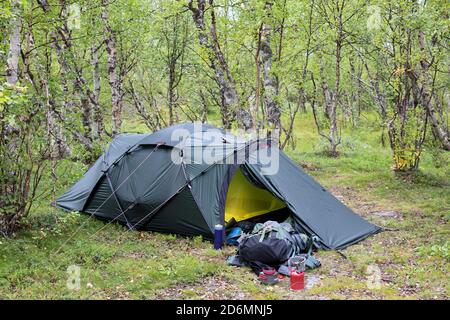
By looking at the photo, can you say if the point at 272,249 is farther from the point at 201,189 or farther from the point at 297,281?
the point at 201,189

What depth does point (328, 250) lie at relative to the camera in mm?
7398

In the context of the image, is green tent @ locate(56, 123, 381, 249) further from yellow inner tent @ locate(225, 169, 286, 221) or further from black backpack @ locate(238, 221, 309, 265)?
black backpack @ locate(238, 221, 309, 265)

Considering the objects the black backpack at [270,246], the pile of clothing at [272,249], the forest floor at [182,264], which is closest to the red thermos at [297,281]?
the forest floor at [182,264]

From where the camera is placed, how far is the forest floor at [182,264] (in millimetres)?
5816

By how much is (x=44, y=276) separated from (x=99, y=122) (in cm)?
711

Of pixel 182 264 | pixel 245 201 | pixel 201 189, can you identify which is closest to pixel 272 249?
pixel 182 264

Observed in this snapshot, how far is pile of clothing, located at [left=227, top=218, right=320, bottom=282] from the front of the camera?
6.55 meters

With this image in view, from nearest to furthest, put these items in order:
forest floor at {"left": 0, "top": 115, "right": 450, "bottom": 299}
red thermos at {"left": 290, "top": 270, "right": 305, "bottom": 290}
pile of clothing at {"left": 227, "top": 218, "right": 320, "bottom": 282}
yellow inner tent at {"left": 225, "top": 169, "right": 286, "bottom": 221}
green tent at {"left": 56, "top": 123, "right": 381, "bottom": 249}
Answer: forest floor at {"left": 0, "top": 115, "right": 450, "bottom": 299}, red thermos at {"left": 290, "top": 270, "right": 305, "bottom": 290}, pile of clothing at {"left": 227, "top": 218, "right": 320, "bottom": 282}, green tent at {"left": 56, "top": 123, "right": 381, "bottom": 249}, yellow inner tent at {"left": 225, "top": 169, "right": 286, "bottom": 221}

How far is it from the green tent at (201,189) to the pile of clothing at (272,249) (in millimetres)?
582

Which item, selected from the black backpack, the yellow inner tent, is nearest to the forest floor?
the black backpack

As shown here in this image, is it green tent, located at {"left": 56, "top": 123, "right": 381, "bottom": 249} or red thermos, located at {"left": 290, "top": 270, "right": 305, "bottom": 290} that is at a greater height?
green tent, located at {"left": 56, "top": 123, "right": 381, "bottom": 249}

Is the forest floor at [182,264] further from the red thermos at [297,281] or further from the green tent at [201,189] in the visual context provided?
the green tent at [201,189]

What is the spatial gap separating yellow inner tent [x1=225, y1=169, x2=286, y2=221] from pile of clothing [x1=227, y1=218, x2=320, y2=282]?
1.62 metres

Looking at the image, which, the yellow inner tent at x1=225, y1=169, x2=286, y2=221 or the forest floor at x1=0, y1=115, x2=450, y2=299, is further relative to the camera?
the yellow inner tent at x1=225, y1=169, x2=286, y2=221
